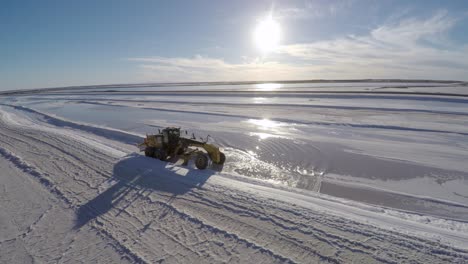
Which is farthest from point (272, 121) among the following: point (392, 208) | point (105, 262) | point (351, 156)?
point (105, 262)

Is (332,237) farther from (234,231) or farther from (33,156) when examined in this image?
(33,156)

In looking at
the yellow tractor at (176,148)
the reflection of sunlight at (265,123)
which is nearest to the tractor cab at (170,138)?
the yellow tractor at (176,148)

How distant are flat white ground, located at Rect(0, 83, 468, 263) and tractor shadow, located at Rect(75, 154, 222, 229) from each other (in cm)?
4

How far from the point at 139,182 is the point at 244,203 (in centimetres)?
344

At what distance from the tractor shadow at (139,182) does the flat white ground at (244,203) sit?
0.14 feet

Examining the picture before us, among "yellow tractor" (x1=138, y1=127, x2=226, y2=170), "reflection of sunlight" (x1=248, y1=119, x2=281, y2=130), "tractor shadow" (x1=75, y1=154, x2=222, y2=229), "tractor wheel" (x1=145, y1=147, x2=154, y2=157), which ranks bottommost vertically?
"tractor shadow" (x1=75, y1=154, x2=222, y2=229)

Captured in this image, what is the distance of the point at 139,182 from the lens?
834 cm

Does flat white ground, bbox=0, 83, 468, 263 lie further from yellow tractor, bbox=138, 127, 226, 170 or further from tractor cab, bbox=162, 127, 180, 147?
tractor cab, bbox=162, 127, 180, 147

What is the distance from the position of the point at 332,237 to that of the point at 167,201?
3.99 meters

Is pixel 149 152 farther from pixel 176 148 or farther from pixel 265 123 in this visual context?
pixel 265 123

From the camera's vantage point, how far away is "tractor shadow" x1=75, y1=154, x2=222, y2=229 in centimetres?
683

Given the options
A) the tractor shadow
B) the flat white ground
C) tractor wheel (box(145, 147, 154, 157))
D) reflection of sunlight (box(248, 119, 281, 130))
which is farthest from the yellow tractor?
reflection of sunlight (box(248, 119, 281, 130))

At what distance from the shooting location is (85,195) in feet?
24.5

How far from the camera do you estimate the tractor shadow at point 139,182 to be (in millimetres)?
6828
